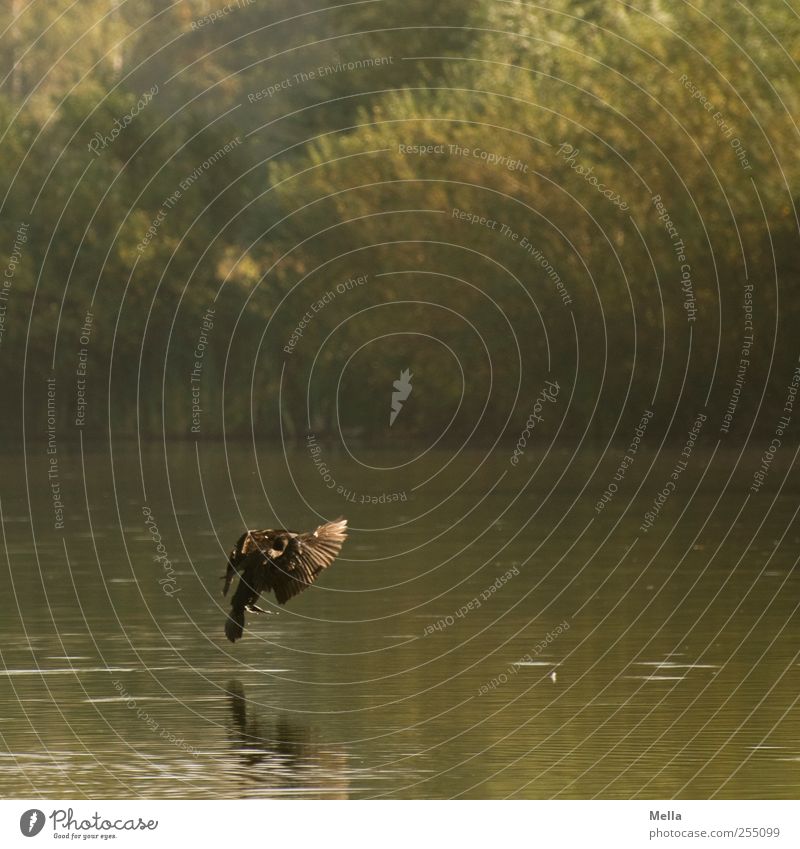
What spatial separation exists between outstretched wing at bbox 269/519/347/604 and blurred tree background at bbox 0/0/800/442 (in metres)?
29.9

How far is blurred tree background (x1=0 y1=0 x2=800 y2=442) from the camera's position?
63.5 m

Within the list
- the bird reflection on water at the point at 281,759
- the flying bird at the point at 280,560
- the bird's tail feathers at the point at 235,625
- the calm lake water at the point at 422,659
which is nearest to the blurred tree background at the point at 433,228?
the calm lake water at the point at 422,659

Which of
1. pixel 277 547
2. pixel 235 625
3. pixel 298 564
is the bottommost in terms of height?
pixel 235 625

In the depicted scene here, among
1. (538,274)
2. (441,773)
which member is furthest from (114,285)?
(441,773)

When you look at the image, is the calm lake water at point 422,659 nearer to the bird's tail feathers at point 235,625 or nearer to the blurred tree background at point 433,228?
the bird's tail feathers at point 235,625

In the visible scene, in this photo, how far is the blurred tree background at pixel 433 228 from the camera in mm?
63469

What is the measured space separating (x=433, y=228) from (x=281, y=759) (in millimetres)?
59981

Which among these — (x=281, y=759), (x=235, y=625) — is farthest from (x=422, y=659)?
(x=281, y=759)

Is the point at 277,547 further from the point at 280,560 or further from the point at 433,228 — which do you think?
the point at 433,228

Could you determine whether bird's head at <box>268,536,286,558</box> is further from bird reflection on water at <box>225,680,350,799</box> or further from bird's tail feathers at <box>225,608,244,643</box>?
bird reflection on water at <box>225,680,350,799</box>

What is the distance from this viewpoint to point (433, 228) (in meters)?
76.3

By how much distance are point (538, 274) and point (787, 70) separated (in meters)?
14.2

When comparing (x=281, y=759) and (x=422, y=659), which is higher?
(x=422, y=659)

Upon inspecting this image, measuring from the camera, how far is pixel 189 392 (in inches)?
3457
